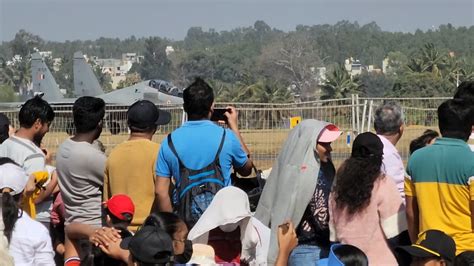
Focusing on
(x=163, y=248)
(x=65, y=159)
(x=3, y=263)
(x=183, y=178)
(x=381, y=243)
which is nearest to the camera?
(x=163, y=248)

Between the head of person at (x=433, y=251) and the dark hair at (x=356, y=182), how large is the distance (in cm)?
77

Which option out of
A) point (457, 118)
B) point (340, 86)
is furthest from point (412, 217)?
point (340, 86)

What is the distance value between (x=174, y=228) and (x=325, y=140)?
55.7 inches

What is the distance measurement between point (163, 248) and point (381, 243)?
1900 mm

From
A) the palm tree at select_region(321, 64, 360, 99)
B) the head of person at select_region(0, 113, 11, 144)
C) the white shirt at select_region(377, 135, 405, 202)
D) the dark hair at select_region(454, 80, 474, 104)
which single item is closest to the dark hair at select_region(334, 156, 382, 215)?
the dark hair at select_region(454, 80, 474, 104)

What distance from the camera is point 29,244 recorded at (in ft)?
18.8

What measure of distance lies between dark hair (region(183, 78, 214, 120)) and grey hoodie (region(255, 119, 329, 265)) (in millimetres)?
693

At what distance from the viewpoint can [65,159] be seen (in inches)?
288

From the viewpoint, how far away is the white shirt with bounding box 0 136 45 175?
24.8 feet

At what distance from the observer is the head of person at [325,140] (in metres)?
6.41

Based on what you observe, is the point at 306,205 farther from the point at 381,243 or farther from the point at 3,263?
the point at 3,263

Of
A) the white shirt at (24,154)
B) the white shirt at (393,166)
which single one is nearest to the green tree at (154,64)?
the white shirt at (24,154)

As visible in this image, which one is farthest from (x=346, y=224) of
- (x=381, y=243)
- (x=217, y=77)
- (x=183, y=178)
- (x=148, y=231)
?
(x=217, y=77)

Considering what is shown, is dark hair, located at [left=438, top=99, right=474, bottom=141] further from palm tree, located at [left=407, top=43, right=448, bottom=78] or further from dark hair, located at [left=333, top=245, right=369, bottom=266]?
palm tree, located at [left=407, top=43, right=448, bottom=78]
